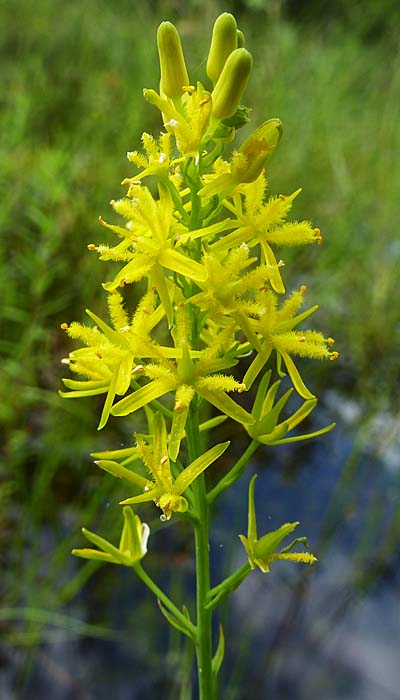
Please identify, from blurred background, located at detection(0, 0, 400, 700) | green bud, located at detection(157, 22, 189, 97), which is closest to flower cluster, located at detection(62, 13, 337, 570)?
green bud, located at detection(157, 22, 189, 97)

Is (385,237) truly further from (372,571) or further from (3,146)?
(3,146)

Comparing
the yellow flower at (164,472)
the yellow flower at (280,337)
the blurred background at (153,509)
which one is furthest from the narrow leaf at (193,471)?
the blurred background at (153,509)

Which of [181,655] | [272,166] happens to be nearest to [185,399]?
[181,655]

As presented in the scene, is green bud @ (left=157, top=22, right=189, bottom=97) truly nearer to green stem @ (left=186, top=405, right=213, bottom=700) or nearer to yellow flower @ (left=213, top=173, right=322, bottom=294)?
yellow flower @ (left=213, top=173, right=322, bottom=294)

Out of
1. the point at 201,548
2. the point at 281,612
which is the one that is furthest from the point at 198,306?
the point at 281,612

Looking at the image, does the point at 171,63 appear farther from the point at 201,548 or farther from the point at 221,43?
the point at 201,548

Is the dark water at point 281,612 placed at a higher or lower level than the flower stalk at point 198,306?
lower

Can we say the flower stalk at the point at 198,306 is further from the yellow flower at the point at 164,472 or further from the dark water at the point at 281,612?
the dark water at the point at 281,612
